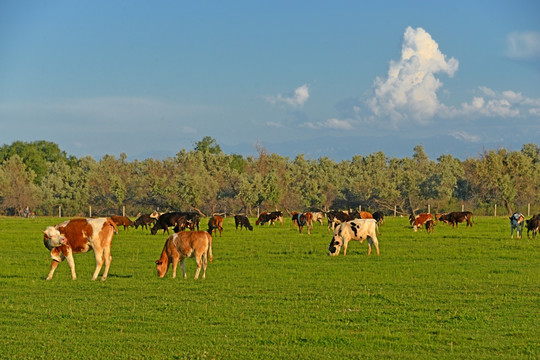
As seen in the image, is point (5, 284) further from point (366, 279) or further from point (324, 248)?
point (324, 248)

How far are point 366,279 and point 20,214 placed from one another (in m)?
90.9

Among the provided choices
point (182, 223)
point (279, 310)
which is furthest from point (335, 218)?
point (279, 310)

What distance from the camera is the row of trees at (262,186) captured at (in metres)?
91.6

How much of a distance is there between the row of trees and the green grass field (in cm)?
6913

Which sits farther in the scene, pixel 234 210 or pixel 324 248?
pixel 234 210

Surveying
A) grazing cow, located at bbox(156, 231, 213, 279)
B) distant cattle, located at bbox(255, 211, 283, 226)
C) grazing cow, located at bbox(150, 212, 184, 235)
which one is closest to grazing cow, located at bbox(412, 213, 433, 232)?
distant cattle, located at bbox(255, 211, 283, 226)

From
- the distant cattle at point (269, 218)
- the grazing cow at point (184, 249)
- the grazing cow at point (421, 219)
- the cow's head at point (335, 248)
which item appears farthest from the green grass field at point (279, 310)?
the distant cattle at point (269, 218)

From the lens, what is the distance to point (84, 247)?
18.8 m

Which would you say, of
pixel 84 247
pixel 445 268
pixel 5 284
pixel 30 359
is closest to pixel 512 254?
pixel 445 268

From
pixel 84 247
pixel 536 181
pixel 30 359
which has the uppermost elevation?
pixel 536 181

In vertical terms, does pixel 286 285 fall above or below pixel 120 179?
below

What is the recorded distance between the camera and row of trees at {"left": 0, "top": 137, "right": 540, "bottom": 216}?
91.6 m

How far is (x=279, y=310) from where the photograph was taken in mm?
13586

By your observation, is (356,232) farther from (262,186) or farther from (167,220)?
(262,186)
